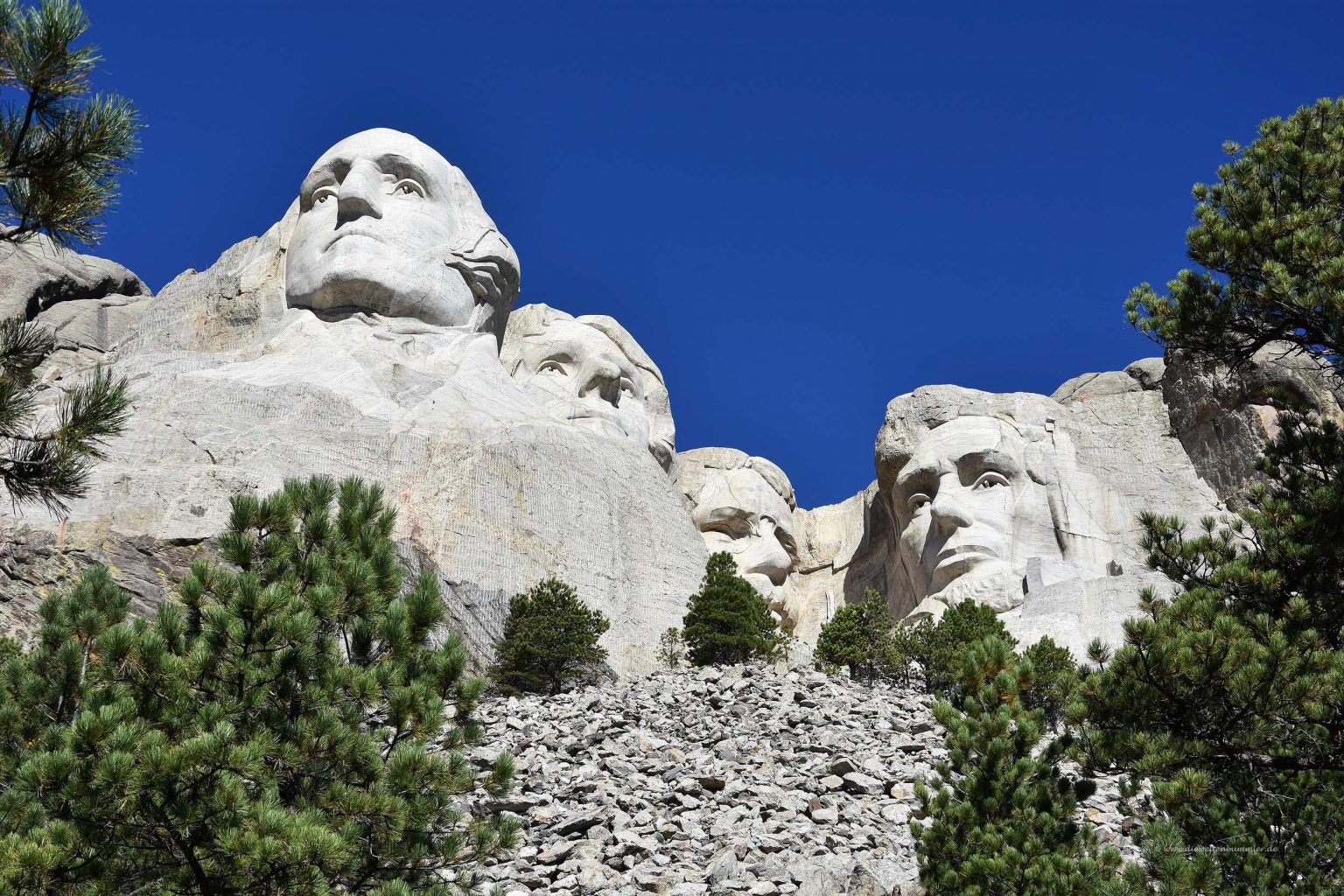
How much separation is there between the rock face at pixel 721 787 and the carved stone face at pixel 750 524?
10.3 meters

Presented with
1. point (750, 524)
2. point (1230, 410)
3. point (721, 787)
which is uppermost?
point (750, 524)

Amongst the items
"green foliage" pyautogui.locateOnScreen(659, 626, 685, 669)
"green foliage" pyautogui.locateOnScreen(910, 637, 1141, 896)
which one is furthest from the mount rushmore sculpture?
"green foliage" pyautogui.locateOnScreen(910, 637, 1141, 896)

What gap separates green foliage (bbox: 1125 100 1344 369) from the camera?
33.7ft

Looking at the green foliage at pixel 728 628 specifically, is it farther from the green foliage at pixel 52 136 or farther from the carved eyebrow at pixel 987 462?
the green foliage at pixel 52 136

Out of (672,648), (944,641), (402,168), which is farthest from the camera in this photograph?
(402,168)

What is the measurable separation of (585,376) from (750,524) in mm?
4285

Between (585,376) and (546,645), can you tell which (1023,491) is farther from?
(546,645)

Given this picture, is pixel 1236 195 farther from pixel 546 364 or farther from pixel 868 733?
pixel 546 364

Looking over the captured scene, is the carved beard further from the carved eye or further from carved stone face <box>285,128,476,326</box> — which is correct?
carved stone face <box>285,128,476,326</box>

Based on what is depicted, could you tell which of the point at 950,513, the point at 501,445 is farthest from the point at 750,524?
the point at 501,445

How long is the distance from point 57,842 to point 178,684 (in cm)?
133

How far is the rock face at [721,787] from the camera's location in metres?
11.7

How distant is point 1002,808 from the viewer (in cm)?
1013

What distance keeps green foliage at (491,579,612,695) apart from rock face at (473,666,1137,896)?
23.1 inches
